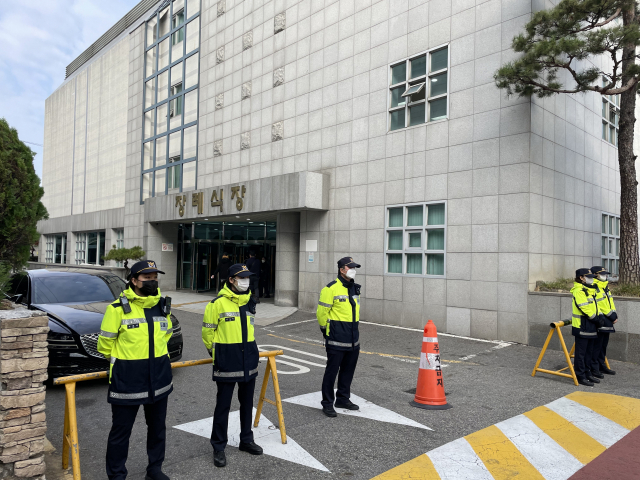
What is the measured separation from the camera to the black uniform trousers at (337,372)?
589cm

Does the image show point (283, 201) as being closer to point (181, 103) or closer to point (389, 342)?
point (389, 342)

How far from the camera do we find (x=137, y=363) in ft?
12.9

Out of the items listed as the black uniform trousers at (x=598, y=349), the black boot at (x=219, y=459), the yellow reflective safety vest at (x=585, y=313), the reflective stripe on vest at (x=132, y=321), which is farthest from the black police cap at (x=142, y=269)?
the black uniform trousers at (x=598, y=349)

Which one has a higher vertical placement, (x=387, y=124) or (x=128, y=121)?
(x=128, y=121)

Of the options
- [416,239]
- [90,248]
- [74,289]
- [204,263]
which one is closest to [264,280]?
[204,263]

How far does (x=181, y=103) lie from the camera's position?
2331 cm

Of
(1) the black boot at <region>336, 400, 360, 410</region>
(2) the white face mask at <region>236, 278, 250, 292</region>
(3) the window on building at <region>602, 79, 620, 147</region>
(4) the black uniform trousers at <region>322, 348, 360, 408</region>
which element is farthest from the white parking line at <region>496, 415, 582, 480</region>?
(3) the window on building at <region>602, 79, 620, 147</region>

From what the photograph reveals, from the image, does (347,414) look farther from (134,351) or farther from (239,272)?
(134,351)

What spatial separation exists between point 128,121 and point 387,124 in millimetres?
18880

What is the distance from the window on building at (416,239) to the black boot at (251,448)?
8707 mm

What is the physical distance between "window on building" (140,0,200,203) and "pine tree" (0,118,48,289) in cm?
1554

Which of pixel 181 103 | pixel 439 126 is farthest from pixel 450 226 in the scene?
pixel 181 103

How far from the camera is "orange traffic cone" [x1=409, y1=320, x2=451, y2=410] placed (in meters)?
6.32

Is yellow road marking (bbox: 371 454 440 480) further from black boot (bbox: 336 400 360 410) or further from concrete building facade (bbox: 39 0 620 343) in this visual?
concrete building facade (bbox: 39 0 620 343)
